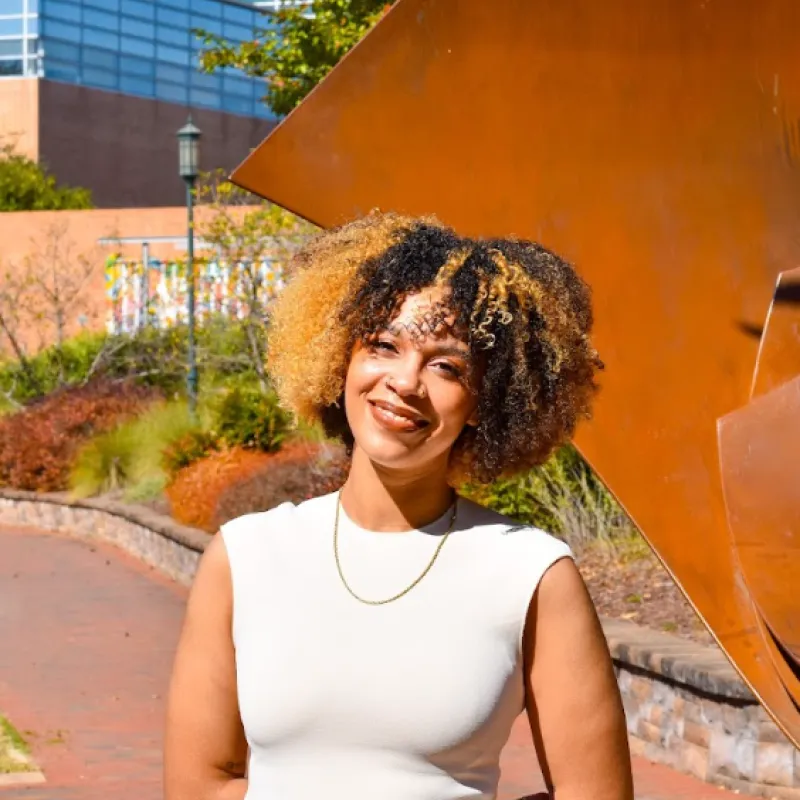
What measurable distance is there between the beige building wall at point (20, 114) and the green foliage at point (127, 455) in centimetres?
2720

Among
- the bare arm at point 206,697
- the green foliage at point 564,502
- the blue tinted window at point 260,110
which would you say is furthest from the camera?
the blue tinted window at point 260,110

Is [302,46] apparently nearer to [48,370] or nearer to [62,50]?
[48,370]

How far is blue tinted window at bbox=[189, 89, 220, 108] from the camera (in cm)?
5062

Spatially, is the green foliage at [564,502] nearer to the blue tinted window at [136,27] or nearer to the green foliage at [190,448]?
the green foliage at [190,448]

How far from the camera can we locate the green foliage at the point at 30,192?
1517 inches

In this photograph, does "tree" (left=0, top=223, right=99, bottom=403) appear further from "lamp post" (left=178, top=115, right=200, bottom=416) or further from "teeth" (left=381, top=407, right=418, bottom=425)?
"teeth" (left=381, top=407, right=418, bottom=425)

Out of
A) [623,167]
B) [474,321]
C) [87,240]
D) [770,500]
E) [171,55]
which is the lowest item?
[770,500]

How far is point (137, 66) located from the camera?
5050 cm

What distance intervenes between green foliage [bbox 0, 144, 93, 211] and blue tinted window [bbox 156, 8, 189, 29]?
45.2 ft

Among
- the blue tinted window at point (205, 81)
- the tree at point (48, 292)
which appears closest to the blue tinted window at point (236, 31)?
the blue tinted window at point (205, 81)

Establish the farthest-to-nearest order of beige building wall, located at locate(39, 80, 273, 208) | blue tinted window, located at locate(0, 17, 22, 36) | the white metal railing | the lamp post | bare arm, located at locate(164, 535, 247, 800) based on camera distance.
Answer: blue tinted window, located at locate(0, 17, 22, 36), beige building wall, located at locate(39, 80, 273, 208), the white metal railing, the lamp post, bare arm, located at locate(164, 535, 247, 800)

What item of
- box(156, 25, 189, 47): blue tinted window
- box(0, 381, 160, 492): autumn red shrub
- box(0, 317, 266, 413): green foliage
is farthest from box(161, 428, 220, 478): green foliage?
box(156, 25, 189, 47): blue tinted window

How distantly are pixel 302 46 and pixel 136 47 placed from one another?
35.2 meters

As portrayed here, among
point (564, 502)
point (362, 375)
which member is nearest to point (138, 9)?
point (564, 502)
